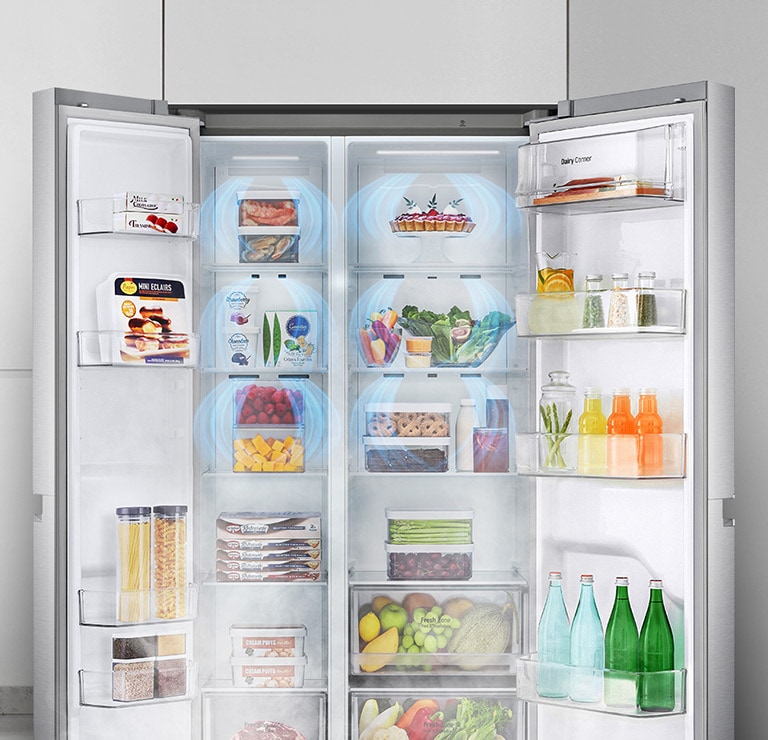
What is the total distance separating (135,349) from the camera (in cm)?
225

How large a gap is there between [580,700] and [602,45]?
6.14 feet

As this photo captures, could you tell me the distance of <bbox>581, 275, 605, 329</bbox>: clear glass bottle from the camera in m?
2.17

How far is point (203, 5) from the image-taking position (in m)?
2.55

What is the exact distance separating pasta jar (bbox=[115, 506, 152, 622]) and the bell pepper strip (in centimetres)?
85

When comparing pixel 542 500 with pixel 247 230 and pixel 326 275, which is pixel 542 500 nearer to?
pixel 326 275

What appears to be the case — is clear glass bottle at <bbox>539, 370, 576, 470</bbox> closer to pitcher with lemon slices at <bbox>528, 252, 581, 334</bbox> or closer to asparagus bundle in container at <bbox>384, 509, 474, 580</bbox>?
pitcher with lemon slices at <bbox>528, 252, 581, 334</bbox>

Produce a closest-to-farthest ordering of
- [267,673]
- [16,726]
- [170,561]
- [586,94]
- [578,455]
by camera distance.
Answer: [578,455]
[170,561]
[267,673]
[586,94]
[16,726]

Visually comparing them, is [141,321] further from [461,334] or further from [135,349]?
[461,334]

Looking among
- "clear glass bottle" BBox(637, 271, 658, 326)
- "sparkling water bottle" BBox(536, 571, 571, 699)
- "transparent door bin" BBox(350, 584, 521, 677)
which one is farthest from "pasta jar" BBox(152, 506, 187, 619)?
"clear glass bottle" BBox(637, 271, 658, 326)

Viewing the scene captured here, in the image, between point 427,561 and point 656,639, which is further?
point 427,561

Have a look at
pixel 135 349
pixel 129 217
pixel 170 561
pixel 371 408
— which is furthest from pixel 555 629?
pixel 129 217

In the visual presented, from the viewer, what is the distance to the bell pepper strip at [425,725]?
8.32ft

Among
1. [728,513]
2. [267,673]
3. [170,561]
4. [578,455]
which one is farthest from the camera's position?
[267,673]

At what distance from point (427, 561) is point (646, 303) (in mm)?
989
